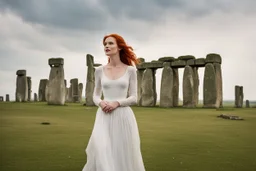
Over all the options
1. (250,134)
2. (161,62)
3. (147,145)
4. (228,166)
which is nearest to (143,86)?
(161,62)

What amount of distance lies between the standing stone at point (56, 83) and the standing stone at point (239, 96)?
15786mm

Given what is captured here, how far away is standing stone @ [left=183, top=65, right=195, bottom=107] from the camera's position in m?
26.8

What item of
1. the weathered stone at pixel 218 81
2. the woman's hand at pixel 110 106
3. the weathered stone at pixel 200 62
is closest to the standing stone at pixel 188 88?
the weathered stone at pixel 200 62

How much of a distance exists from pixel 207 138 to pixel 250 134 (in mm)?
1846

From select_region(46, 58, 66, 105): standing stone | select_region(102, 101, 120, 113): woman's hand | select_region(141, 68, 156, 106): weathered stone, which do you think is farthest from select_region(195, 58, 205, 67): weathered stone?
select_region(102, 101, 120, 113): woman's hand

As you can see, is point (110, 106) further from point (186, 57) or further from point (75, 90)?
point (75, 90)

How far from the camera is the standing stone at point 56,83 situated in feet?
82.9

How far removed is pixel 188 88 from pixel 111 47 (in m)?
22.8

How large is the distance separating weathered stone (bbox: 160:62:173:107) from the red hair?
22.4 m

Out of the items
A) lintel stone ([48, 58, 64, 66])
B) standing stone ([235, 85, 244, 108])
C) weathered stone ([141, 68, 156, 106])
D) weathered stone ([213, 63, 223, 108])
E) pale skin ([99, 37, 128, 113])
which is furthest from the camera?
standing stone ([235, 85, 244, 108])

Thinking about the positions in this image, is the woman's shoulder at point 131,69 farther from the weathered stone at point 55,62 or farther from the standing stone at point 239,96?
the standing stone at point 239,96

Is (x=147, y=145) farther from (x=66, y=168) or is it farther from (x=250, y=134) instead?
(x=250, y=134)

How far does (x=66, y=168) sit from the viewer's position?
6184 millimetres

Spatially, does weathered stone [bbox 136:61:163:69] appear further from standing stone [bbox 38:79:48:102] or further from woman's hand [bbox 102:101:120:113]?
woman's hand [bbox 102:101:120:113]
